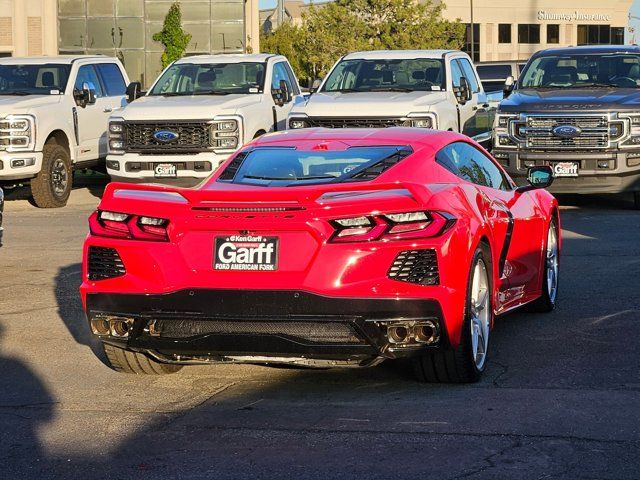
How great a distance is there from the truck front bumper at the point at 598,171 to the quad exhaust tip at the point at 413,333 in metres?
10.6

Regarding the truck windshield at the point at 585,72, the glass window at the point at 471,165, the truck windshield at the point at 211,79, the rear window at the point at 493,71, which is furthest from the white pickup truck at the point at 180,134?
the rear window at the point at 493,71

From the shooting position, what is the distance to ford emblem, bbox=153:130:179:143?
59.3 ft

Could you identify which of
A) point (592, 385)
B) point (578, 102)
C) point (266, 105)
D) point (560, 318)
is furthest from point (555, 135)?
point (592, 385)

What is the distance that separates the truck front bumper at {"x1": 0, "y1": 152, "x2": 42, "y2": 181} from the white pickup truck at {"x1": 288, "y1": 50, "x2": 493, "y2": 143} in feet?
12.4

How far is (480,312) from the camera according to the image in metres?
7.58

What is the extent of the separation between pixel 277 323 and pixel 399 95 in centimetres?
1158

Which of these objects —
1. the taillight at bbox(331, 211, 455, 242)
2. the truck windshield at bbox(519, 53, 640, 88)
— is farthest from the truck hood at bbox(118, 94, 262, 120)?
the taillight at bbox(331, 211, 455, 242)

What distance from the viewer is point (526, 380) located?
7430 millimetres

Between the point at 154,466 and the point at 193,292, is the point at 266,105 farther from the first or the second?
the point at 154,466

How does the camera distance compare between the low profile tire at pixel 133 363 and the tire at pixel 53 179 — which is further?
the tire at pixel 53 179

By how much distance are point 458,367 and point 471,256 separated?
603 mm

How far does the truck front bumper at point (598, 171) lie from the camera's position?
17031 millimetres

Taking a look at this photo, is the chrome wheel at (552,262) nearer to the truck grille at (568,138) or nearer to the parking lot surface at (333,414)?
the parking lot surface at (333,414)

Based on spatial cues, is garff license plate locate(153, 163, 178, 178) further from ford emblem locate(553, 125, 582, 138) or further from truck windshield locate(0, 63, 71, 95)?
ford emblem locate(553, 125, 582, 138)
